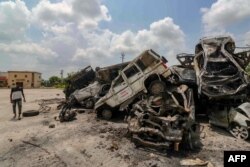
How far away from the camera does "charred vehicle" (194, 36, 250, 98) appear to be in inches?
422

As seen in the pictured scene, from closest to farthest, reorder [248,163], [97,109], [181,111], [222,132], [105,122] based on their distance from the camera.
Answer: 1. [248,163]
2. [181,111]
3. [222,132]
4. [105,122]
5. [97,109]

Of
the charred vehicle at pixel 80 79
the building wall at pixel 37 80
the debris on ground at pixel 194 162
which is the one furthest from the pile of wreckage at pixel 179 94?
the building wall at pixel 37 80

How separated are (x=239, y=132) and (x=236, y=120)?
0.41m

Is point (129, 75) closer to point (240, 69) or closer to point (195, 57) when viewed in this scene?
point (195, 57)

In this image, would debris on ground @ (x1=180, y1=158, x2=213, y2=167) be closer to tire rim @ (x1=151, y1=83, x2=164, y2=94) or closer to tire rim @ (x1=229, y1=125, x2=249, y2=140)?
tire rim @ (x1=229, y1=125, x2=249, y2=140)

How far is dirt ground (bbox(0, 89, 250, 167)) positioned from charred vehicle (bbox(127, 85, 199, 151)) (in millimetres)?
293

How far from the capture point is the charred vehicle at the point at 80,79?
18438 millimetres

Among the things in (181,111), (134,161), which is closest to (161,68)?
(181,111)

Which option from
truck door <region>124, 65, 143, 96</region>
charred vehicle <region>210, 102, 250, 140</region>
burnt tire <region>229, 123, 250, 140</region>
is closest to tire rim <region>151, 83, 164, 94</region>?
truck door <region>124, 65, 143, 96</region>

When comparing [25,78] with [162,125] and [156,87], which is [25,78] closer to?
[156,87]

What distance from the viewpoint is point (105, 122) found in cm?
1193

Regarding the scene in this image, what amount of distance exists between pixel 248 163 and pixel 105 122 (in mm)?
6737

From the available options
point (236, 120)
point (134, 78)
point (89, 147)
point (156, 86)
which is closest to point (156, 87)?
point (156, 86)

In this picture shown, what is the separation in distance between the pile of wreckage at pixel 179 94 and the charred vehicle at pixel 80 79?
2915mm
